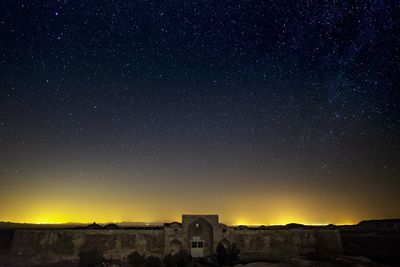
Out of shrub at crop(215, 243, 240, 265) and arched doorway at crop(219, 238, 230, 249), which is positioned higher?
arched doorway at crop(219, 238, 230, 249)

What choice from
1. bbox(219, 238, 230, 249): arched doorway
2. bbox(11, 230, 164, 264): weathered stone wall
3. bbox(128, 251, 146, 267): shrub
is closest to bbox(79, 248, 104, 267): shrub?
bbox(11, 230, 164, 264): weathered stone wall

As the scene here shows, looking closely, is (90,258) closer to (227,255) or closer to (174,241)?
(174,241)

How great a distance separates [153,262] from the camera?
27.2 m

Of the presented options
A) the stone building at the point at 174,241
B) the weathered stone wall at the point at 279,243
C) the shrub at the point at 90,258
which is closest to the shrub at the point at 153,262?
the stone building at the point at 174,241

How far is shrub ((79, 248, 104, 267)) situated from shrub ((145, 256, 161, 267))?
424 cm

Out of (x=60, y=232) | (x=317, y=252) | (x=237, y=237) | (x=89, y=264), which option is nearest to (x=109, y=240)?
(x=89, y=264)

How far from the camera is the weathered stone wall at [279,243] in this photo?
3130 centimetres

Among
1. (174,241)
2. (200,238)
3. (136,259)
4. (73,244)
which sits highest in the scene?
Result: (200,238)

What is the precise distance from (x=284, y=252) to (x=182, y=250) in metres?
11.1

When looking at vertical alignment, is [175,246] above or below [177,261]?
above

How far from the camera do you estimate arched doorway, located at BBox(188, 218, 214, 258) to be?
30.9 metres

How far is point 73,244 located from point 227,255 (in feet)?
47.3

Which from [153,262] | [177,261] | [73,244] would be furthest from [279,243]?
[73,244]

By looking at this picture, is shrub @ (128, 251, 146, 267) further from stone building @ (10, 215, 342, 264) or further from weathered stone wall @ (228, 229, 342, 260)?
weathered stone wall @ (228, 229, 342, 260)
